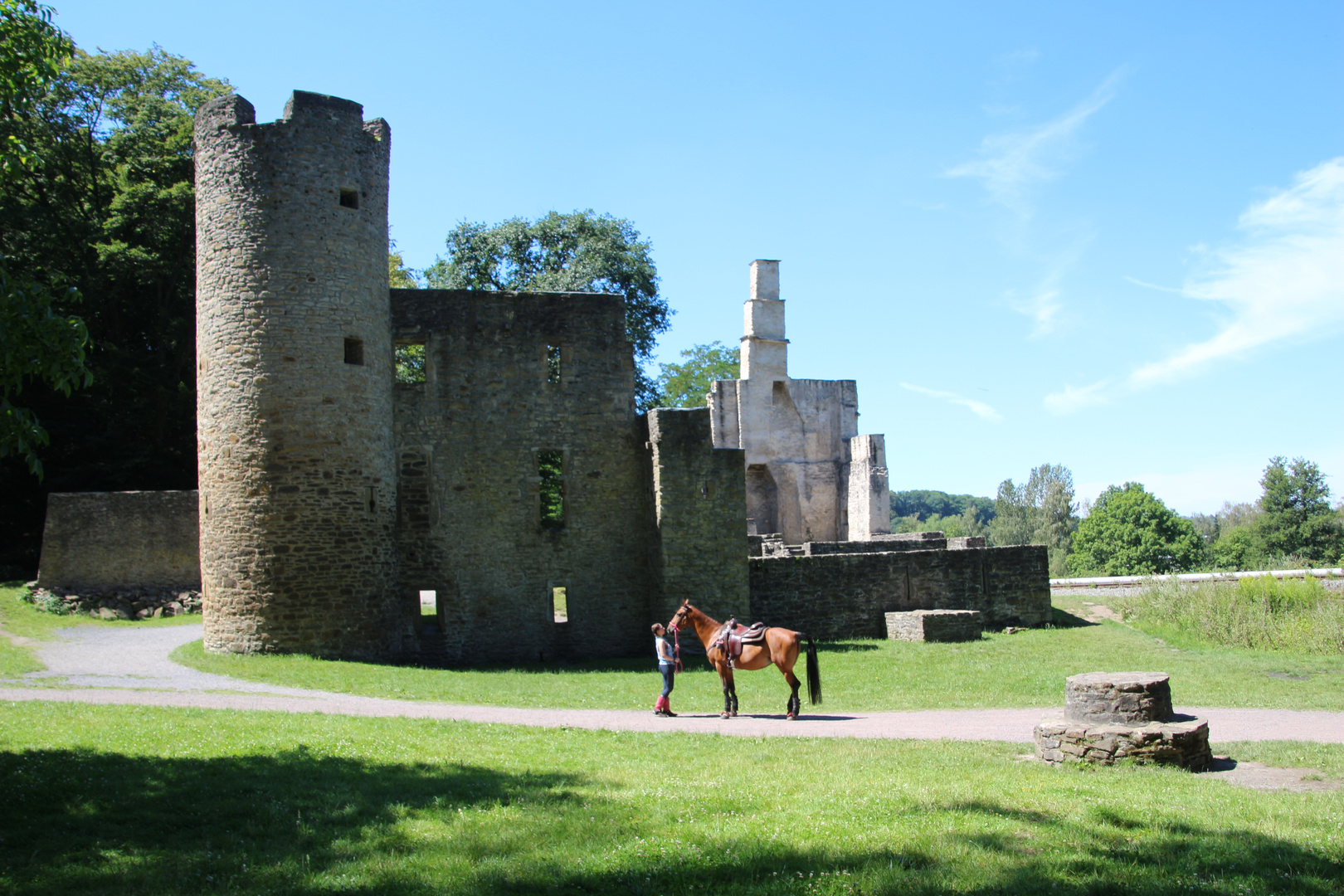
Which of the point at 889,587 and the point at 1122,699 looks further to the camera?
A: the point at 889,587

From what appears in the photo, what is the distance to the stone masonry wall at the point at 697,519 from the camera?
829 inches

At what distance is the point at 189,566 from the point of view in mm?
24391

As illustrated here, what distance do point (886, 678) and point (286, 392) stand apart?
1197cm

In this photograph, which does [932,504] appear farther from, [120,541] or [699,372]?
[120,541]

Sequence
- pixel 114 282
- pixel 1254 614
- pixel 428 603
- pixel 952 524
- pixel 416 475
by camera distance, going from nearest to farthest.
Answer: pixel 416 475 → pixel 1254 614 → pixel 428 603 → pixel 114 282 → pixel 952 524

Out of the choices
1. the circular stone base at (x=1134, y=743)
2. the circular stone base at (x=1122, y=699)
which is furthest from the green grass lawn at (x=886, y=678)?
the circular stone base at (x=1134, y=743)

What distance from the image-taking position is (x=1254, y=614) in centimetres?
2123

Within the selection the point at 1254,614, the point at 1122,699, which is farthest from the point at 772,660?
the point at 1254,614

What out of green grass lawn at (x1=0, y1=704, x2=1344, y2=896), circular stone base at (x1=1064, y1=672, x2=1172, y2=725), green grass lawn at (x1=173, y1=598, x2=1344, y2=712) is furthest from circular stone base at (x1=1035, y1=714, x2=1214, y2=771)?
green grass lawn at (x1=173, y1=598, x2=1344, y2=712)

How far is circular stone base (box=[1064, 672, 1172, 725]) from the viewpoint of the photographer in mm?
9414

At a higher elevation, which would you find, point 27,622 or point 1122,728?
point 27,622

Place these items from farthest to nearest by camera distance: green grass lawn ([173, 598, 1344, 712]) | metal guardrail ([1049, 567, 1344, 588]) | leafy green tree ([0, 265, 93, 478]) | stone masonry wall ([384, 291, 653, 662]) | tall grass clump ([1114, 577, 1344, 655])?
metal guardrail ([1049, 567, 1344, 588]) < stone masonry wall ([384, 291, 653, 662]) < tall grass clump ([1114, 577, 1344, 655]) < green grass lawn ([173, 598, 1344, 712]) < leafy green tree ([0, 265, 93, 478])

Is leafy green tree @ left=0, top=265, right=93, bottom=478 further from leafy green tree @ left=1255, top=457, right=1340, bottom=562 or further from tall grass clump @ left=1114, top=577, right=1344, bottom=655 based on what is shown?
leafy green tree @ left=1255, top=457, right=1340, bottom=562

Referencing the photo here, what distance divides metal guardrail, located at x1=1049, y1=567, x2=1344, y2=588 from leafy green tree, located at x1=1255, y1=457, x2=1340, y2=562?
30065 mm
